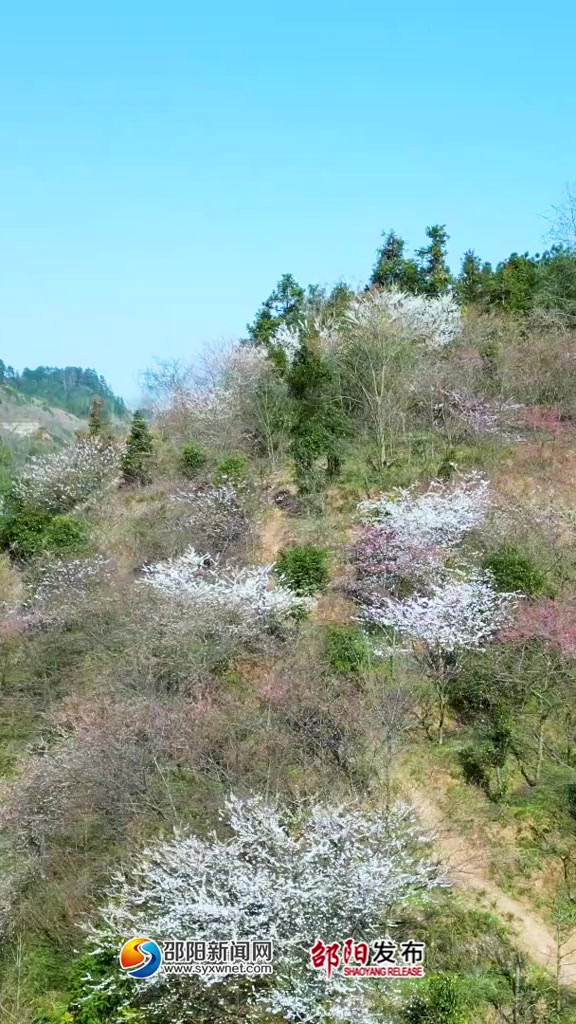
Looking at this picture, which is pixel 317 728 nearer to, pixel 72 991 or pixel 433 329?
pixel 72 991

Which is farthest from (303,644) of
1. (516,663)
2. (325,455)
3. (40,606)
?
(325,455)

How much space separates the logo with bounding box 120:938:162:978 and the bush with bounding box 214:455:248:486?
12.6 m

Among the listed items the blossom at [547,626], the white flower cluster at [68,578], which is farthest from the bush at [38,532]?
the blossom at [547,626]

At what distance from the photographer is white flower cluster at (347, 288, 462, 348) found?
21709 millimetres

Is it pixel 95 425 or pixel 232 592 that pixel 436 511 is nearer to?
pixel 232 592

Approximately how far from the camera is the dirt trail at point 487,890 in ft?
26.1

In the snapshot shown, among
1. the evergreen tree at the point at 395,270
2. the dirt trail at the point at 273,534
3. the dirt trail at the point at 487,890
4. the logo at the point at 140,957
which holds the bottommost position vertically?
the dirt trail at the point at 487,890

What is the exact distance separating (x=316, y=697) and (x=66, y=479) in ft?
45.3

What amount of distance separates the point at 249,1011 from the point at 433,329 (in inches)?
798

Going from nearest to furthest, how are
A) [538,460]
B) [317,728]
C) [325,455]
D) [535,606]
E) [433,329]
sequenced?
[317,728] < [535,606] < [538,460] < [325,455] < [433,329]

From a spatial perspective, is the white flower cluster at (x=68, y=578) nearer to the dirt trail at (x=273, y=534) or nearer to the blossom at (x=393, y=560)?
the dirt trail at (x=273, y=534)

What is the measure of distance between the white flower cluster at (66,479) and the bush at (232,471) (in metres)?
4.83

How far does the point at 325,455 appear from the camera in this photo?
63.5ft

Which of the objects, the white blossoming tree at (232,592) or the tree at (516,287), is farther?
the tree at (516,287)
